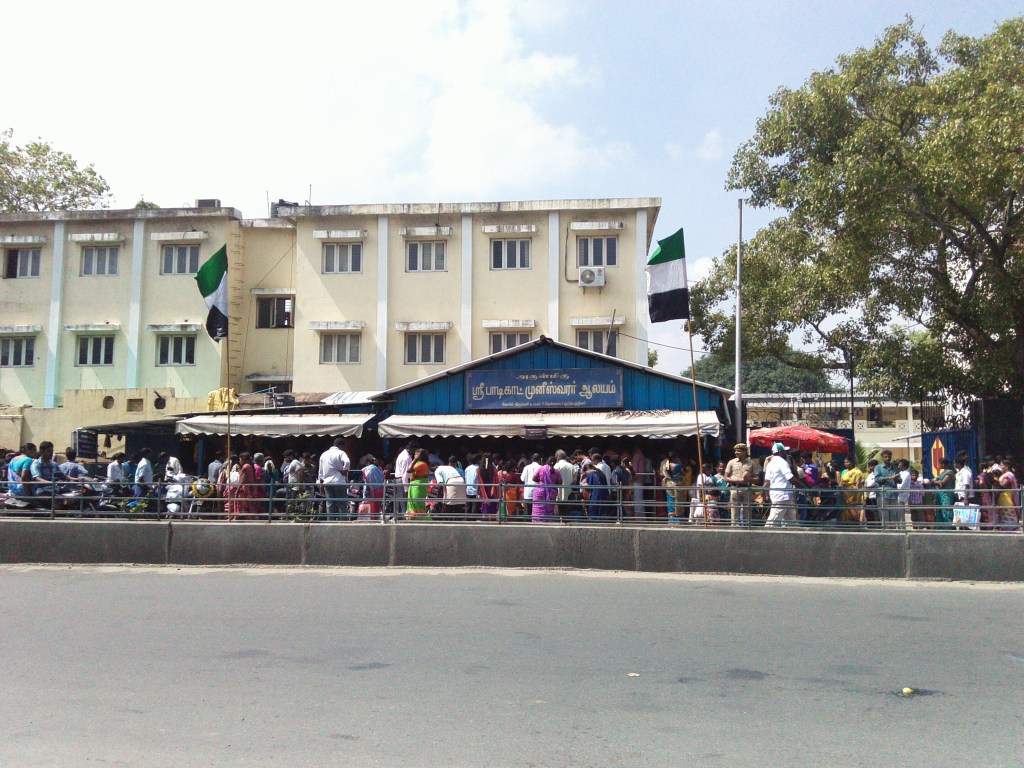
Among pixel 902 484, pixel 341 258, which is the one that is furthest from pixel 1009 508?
pixel 341 258

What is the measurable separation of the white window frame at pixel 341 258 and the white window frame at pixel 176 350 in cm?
479

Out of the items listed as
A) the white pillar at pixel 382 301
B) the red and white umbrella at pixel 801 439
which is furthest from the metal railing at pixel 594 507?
the white pillar at pixel 382 301

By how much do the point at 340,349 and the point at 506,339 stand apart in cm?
514

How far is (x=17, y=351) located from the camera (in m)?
28.2

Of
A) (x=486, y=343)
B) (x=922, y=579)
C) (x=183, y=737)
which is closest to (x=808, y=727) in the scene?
(x=183, y=737)

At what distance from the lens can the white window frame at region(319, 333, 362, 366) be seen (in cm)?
2653

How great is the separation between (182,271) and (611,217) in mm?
13607

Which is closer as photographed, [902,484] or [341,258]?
[902,484]

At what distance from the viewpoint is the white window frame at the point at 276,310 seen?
27.9m

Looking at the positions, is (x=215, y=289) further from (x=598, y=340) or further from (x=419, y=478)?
(x=598, y=340)

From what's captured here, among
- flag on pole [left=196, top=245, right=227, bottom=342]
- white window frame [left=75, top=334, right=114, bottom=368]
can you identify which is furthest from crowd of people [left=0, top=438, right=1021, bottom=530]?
white window frame [left=75, top=334, right=114, bottom=368]

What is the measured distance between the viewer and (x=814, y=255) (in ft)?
62.5

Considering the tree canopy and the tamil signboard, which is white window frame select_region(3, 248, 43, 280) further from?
the tree canopy

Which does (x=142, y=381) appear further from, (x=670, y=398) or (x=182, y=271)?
(x=670, y=398)
